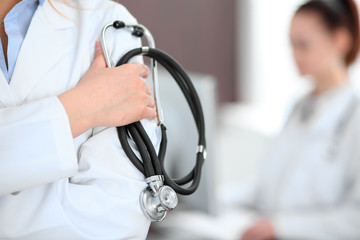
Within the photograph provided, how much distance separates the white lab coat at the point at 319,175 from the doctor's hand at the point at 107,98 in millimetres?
888

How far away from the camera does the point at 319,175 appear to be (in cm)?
138

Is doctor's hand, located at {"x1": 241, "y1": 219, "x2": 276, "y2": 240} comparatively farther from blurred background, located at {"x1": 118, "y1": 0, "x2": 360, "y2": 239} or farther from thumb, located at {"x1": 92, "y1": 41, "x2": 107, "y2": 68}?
thumb, located at {"x1": 92, "y1": 41, "x2": 107, "y2": 68}

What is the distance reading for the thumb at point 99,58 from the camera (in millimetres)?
605

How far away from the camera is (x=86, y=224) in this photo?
1.85 ft

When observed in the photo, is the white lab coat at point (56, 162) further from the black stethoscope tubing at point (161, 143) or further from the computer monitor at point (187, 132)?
the computer monitor at point (187, 132)

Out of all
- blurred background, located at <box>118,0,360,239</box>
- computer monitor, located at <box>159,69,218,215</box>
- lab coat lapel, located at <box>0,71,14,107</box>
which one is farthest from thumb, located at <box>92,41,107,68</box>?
blurred background, located at <box>118,0,360,239</box>

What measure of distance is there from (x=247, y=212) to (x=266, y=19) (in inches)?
57.9

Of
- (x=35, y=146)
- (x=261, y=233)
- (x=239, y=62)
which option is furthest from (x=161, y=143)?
(x=239, y=62)

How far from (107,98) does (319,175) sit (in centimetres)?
98

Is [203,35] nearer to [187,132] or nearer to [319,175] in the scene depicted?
[319,175]

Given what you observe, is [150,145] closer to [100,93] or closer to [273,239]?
[100,93]

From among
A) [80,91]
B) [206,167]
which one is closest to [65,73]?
[80,91]

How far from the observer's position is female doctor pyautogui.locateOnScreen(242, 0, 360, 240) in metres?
1.32

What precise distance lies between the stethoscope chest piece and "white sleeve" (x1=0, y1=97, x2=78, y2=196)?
97 mm
